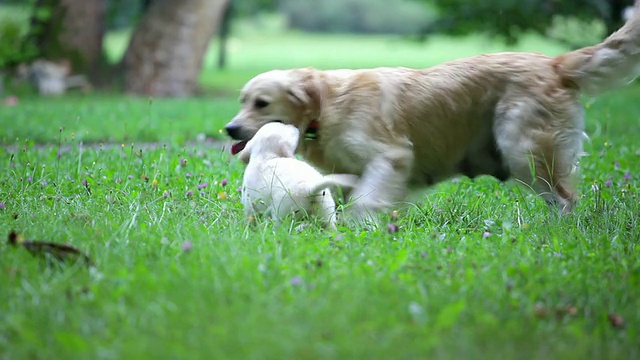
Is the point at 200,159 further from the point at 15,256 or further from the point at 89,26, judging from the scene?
the point at 89,26

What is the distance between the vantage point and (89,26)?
17328 millimetres

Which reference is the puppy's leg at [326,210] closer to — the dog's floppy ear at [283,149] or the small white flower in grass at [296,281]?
the dog's floppy ear at [283,149]

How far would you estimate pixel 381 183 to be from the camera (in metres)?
5.36

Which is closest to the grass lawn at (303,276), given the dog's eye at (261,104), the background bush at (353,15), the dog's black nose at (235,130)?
the dog's black nose at (235,130)

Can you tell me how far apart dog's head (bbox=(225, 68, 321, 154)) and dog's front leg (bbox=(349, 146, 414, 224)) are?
54 centimetres

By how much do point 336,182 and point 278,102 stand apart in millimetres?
1066

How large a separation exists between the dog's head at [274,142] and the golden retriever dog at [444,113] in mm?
251

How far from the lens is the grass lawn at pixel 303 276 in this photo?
9.61 ft

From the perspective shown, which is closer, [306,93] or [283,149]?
[283,149]

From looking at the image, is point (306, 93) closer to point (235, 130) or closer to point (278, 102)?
point (278, 102)

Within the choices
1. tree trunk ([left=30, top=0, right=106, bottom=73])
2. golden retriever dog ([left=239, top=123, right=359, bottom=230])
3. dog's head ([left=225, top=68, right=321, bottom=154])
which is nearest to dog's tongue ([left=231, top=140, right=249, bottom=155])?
dog's head ([left=225, top=68, right=321, bottom=154])

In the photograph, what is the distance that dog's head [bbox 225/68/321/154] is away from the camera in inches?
215

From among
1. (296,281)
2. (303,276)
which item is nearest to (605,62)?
(303,276)

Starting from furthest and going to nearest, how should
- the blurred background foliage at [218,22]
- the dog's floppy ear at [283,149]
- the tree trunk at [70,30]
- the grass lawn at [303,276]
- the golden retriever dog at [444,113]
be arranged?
1. the tree trunk at [70,30]
2. the blurred background foliage at [218,22]
3. the golden retriever dog at [444,113]
4. the dog's floppy ear at [283,149]
5. the grass lawn at [303,276]
